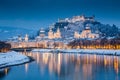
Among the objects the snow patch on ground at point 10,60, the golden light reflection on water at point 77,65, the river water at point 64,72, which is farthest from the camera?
the snow patch on ground at point 10,60

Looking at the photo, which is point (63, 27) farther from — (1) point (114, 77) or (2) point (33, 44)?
(1) point (114, 77)

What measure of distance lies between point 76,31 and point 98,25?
9.08 meters

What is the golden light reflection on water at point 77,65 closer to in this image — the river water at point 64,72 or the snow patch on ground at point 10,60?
the river water at point 64,72

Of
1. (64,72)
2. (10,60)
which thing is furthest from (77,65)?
(64,72)

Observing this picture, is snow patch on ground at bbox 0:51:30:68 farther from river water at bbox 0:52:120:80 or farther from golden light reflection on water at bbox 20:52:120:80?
golden light reflection on water at bbox 20:52:120:80

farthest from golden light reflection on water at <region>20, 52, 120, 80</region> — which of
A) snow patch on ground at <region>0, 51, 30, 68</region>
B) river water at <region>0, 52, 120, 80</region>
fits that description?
snow patch on ground at <region>0, 51, 30, 68</region>

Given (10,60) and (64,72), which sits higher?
(10,60)

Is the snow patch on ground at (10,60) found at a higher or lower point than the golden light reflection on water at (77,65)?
higher

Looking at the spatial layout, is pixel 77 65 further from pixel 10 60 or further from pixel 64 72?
pixel 64 72

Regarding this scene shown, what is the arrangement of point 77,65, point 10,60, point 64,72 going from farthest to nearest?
1. point 10,60
2. point 77,65
3. point 64,72

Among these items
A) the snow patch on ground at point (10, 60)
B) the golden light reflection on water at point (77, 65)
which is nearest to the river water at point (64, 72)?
the golden light reflection on water at point (77, 65)

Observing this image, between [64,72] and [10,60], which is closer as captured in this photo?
[64,72]

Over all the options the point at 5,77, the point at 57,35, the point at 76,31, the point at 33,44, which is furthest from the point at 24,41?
the point at 5,77

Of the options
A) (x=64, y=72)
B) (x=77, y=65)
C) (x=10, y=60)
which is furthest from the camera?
(x=10, y=60)
